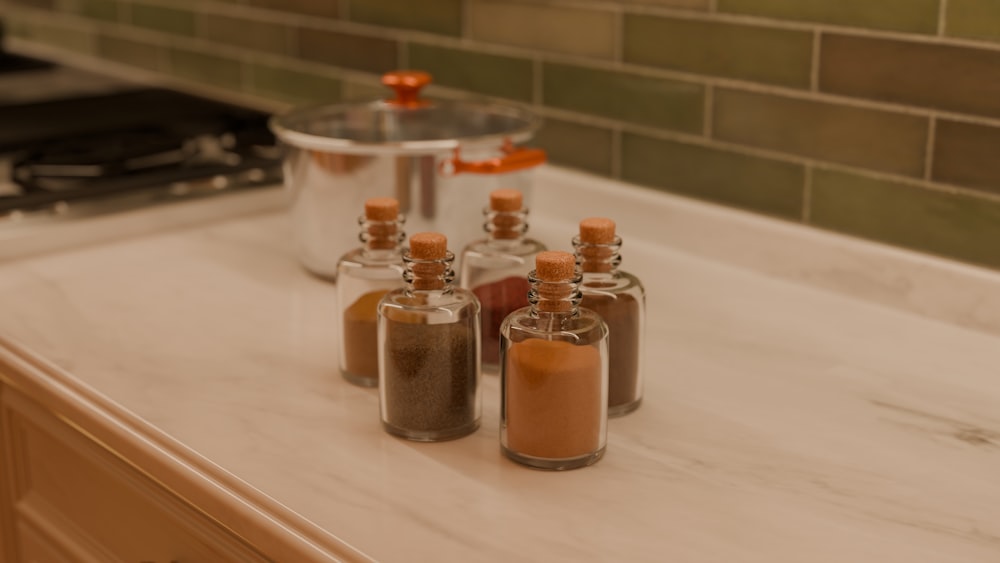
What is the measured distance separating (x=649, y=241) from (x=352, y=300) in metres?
0.51

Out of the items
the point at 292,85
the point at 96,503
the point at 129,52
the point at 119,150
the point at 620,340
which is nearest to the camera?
the point at 620,340

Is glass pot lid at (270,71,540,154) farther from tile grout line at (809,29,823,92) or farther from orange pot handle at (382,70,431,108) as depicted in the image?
tile grout line at (809,29,823,92)

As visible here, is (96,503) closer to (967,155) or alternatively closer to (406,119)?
(406,119)

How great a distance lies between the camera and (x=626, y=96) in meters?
1.44

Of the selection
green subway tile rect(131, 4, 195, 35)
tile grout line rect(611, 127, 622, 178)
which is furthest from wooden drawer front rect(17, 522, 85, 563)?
green subway tile rect(131, 4, 195, 35)

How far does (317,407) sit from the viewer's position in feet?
3.19

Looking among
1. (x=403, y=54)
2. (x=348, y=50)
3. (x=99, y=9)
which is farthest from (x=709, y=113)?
(x=99, y=9)

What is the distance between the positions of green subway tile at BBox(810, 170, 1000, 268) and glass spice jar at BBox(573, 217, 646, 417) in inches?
16.1

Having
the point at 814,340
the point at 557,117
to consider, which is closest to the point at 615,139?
the point at 557,117

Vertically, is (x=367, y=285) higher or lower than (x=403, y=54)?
lower

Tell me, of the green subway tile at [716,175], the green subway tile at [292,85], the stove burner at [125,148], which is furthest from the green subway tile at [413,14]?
the green subway tile at [716,175]

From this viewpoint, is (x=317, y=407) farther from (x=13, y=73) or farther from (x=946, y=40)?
(x=13, y=73)

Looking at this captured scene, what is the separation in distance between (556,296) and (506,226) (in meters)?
0.18

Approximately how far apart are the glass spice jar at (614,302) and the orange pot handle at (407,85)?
41 centimetres
